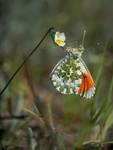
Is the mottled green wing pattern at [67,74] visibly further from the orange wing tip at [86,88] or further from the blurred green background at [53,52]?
the blurred green background at [53,52]

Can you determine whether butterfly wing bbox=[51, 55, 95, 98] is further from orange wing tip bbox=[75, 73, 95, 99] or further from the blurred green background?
the blurred green background

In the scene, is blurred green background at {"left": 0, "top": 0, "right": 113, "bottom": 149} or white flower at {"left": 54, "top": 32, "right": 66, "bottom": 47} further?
blurred green background at {"left": 0, "top": 0, "right": 113, "bottom": 149}

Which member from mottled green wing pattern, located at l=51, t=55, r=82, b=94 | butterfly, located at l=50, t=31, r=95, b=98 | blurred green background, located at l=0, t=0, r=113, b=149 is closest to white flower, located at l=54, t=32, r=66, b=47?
butterfly, located at l=50, t=31, r=95, b=98

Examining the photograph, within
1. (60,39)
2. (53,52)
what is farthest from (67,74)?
(53,52)

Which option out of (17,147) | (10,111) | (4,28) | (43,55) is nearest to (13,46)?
(4,28)

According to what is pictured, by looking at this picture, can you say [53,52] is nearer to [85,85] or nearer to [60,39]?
[85,85]

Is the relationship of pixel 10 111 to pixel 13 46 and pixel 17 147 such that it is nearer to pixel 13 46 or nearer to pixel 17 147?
pixel 17 147
